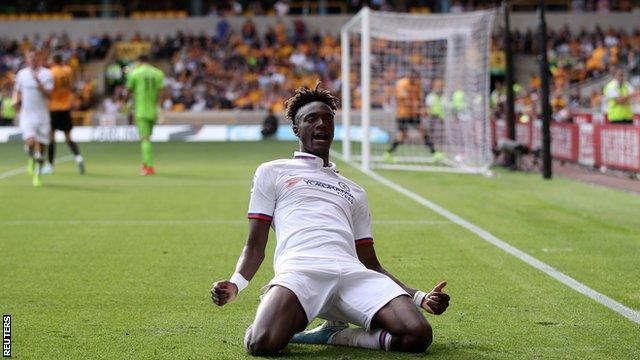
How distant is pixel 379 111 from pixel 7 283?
25141mm

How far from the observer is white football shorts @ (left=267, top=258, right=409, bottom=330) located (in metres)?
6.37

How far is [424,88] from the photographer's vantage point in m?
29.0

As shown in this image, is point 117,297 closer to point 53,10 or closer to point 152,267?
point 152,267

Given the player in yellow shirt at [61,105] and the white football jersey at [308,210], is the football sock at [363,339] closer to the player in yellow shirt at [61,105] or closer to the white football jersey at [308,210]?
the white football jersey at [308,210]

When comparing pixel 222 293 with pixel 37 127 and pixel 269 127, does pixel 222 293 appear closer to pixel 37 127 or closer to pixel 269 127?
pixel 37 127

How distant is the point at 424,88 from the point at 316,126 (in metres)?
22.5

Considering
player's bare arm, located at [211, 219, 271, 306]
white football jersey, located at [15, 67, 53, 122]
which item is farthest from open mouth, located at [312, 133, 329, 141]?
white football jersey, located at [15, 67, 53, 122]

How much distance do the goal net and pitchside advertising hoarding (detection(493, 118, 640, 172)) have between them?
1.80 m

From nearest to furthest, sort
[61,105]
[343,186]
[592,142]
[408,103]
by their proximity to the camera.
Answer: [343,186], [61,105], [592,142], [408,103]

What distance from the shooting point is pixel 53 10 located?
56188 mm

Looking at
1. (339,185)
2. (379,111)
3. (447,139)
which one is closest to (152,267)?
(339,185)

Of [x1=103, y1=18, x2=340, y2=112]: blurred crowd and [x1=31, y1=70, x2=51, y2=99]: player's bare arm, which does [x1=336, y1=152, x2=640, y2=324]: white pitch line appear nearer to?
[x1=31, y1=70, x2=51, y2=99]: player's bare arm

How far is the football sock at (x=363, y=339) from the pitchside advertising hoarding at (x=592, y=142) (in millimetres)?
14693

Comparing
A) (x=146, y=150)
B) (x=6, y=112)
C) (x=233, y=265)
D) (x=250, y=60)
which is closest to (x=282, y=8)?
(x=250, y=60)
